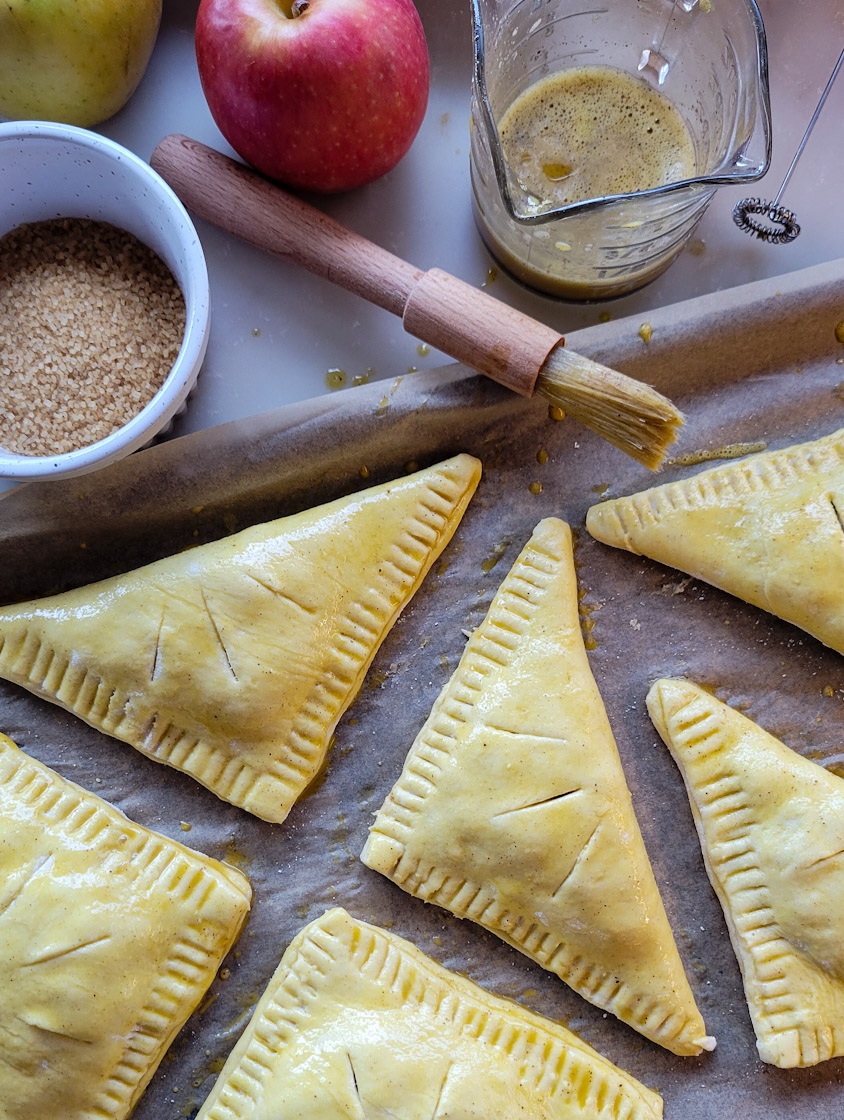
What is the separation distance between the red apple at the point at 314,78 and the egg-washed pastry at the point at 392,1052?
142cm

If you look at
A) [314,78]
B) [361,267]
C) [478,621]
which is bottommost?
[478,621]

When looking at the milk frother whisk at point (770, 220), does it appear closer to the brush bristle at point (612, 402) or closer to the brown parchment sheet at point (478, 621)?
the brown parchment sheet at point (478, 621)

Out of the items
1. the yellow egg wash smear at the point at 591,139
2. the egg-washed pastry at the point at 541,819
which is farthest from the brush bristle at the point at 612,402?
the yellow egg wash smear at the point at 591,139

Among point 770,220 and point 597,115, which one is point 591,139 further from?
point 770,220

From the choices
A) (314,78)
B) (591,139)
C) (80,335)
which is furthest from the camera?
(591,139)

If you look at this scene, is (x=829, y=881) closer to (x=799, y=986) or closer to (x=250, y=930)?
(x=799, y=986)

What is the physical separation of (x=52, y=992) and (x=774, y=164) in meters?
2.15

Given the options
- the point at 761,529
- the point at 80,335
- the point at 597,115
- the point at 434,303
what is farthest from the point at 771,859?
the point at 80,335

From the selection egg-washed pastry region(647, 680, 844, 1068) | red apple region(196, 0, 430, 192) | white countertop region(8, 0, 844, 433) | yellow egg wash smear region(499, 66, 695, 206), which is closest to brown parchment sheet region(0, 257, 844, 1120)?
egg-washed pastry region(647, 680, 844, 1068)

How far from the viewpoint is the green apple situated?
1551 millimetres

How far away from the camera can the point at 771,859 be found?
1.75m

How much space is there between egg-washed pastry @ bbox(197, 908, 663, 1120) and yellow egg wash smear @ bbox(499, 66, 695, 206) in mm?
1465

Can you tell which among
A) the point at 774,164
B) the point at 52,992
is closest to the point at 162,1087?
the point at 52,992

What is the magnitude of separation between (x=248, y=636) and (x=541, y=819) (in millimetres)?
640
